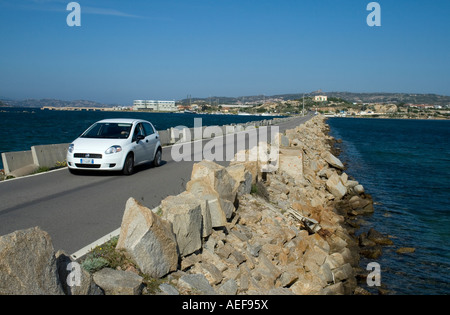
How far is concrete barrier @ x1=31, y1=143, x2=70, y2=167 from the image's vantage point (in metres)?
14.9

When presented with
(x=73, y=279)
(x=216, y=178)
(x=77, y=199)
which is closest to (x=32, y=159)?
(x=77, y=199)

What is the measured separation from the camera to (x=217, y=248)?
7508 millimetres

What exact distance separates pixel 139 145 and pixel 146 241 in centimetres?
954

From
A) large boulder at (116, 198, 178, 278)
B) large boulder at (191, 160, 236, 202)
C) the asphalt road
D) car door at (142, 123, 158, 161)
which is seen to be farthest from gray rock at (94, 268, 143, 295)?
car door at (142, 123, 158, 161)

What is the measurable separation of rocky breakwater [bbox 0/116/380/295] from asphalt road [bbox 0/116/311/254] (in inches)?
49.2

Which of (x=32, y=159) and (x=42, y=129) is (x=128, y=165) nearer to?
(x=32, y=159)

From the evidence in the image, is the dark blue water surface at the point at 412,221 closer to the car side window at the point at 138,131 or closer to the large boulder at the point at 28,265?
the large boulder at the point at 28,265

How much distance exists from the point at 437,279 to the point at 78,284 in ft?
32.6

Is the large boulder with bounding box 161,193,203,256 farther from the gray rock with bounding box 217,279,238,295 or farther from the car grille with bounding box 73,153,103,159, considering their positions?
the car grille with bounding box 73,153,103,159

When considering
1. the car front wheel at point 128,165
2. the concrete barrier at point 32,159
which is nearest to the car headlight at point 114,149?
the car front wheel at point 128,165

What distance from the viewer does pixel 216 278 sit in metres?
6.55

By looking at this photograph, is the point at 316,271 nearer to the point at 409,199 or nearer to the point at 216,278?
the point at 216,278
